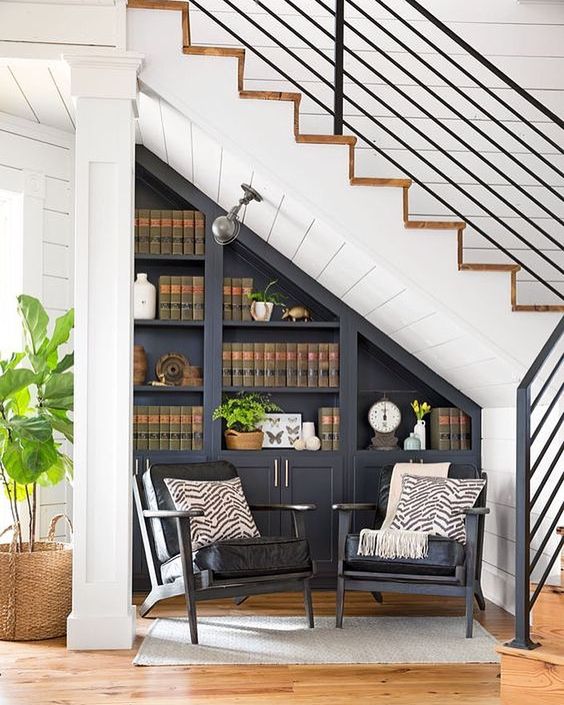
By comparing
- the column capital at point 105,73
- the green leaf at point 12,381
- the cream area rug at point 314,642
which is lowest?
the cream area rug at point 314,642

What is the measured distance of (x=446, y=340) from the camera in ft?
17.3

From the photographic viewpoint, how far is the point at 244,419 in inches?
237

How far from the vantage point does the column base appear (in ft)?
14.5

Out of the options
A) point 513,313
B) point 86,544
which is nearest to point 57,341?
point 86,544

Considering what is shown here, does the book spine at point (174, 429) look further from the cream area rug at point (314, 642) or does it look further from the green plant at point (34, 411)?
the cream area rug at point (314, 642)

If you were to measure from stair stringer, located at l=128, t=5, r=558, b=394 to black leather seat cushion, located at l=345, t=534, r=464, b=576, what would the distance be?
120 cm

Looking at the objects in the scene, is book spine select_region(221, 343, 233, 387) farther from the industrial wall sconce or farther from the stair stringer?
the stair stringer

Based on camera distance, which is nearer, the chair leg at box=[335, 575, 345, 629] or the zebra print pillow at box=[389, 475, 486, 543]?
the chair leg at box=[335, 575, 345, 629]

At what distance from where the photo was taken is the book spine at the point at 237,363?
20.1 ft

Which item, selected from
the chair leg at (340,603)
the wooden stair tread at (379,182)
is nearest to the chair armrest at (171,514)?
the chair leg at (340,603)

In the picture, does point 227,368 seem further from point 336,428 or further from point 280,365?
point 336,428

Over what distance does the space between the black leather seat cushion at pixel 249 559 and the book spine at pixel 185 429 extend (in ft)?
3.89

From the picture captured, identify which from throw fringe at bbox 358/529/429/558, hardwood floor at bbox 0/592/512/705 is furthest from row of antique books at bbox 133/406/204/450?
hardwood floor at bbox 0/592/512/705

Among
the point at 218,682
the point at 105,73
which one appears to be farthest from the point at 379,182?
the point at 218,682
